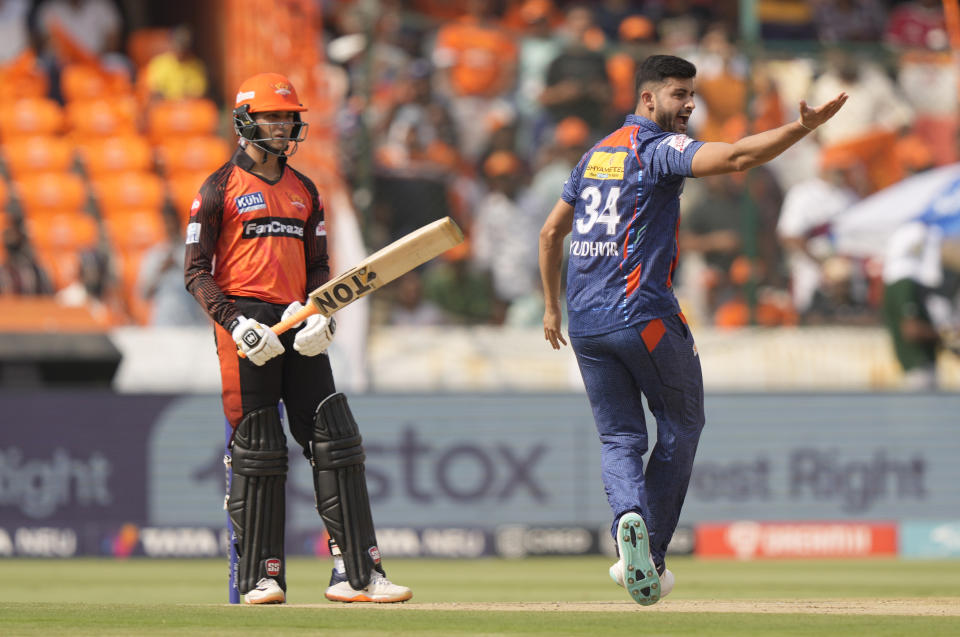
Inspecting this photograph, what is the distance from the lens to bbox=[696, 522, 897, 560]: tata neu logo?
42.1 ft

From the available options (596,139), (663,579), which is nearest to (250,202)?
(663,579)

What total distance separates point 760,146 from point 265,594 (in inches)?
109

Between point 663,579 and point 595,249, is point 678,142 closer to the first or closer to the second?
point 595,249

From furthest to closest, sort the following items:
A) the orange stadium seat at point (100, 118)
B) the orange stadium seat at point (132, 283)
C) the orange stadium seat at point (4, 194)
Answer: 1. the orange stadium seat at point (100, 118)
2. the orange stadium seat at point (4, 194)
3. the orange stadium seat at point (132, 283)

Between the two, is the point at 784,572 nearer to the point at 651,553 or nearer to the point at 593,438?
the point at 593,438

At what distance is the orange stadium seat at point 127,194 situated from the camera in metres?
15.6

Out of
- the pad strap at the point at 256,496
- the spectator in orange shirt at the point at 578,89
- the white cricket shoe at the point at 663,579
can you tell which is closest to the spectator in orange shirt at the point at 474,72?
the spectator in orange shirt at the point at 578,89

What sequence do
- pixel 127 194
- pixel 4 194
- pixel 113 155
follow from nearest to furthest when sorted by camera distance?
1. pixel 4 194
2. pixel 127 194
3. pixel 113 155

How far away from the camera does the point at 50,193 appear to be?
1536cm

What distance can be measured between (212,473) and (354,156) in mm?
3127

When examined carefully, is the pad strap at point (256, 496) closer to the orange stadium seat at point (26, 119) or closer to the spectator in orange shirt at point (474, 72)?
the spectator in orange shirt at point (474, 72)

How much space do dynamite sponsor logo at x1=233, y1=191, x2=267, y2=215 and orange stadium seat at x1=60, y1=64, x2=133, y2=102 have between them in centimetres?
1057

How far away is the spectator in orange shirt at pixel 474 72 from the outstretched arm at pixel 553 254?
810 cm

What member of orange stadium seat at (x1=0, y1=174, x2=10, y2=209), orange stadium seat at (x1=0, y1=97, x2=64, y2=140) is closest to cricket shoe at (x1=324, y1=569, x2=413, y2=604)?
orange stadium seat at (x1=0, y1=174, x2=10, y2=209)
